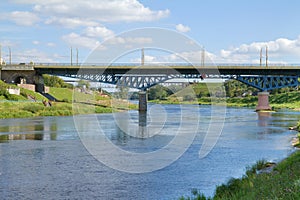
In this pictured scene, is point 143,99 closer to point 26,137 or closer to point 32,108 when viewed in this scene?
point 32,108

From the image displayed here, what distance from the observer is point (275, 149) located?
32344 mm

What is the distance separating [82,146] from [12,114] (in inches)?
1403

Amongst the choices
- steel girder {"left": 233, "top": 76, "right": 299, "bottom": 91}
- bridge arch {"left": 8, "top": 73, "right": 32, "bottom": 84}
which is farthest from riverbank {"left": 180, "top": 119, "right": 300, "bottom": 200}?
bridge arch {"left": 8, "top": 73, "right": 32, "bottom": 84}

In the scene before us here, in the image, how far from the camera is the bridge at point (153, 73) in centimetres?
9506

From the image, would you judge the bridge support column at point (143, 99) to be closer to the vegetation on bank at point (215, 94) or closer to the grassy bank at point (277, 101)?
the grassy bank at point (277, 101)

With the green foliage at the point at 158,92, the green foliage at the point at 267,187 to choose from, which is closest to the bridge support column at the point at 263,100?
the green foliage at the point at 158,92

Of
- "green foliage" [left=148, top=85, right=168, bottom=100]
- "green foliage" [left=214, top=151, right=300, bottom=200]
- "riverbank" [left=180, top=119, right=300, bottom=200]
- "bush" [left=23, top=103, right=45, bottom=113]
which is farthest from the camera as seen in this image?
"green foliage" [left=148, top=85, right=168, bottom=100]

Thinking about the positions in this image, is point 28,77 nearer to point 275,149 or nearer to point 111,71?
point 111,71

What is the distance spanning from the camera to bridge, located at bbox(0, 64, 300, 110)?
9506 centimetres

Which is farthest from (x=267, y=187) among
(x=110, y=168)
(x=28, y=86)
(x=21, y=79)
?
(x=21, y=79)

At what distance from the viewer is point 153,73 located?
326ft

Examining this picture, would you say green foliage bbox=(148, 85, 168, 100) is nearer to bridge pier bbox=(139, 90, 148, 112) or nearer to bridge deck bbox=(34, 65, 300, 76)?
bridge pier bbox=(139, 90, 148, 112)

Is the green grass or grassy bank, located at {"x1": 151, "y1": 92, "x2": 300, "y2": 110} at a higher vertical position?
the green grass

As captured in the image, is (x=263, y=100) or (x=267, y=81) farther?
(x=263, y=100)
